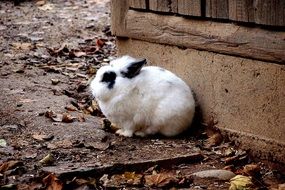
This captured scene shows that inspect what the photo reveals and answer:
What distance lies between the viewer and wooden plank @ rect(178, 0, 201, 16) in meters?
5.62

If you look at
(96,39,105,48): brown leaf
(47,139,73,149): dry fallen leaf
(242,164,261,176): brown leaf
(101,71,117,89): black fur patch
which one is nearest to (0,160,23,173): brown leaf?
(47,139,73,149): dry fallen leaf

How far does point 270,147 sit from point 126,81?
4.47 feet

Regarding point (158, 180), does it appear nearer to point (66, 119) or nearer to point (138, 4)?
point (66, 119)

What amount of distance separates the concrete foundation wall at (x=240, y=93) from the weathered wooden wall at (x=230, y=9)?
1.11 ft

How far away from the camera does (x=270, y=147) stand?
511 centimetres

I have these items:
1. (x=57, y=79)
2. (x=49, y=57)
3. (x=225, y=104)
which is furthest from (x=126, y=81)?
(x=49, y=57)

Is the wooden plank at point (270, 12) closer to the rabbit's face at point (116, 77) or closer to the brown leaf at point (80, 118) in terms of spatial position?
the rabbit's face at point (116, 77)

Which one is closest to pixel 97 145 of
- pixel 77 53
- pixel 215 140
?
pixel 215 140

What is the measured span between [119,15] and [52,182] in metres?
2.45

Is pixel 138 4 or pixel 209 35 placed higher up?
pixel 138 4

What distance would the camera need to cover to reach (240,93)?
5328 millimetres

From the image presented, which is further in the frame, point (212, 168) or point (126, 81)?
point (126, 81)

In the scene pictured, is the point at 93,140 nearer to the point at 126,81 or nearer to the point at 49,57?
the point at 126,81

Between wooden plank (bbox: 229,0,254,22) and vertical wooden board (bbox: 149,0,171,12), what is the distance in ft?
2.74
